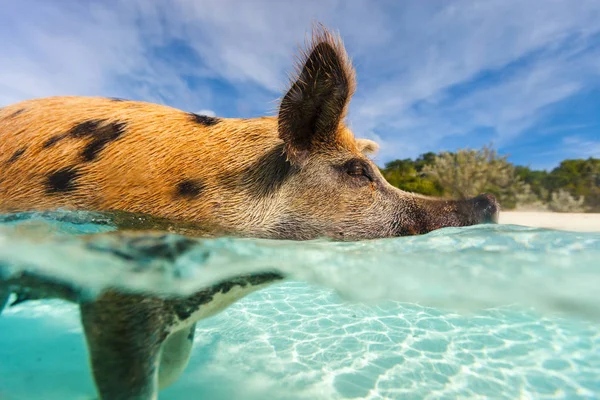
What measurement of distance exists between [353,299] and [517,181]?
43.3 feet

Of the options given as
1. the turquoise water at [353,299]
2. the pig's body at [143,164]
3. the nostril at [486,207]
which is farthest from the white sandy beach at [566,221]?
the pig's body at [143,164]

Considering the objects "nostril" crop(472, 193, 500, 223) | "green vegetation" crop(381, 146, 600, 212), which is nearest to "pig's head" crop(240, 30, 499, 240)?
"nostril" crop(472, 193, 500, 223)

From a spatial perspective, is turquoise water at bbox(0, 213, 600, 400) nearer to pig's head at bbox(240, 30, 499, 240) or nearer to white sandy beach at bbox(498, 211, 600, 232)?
pig's head at bbox(240, 30, 499, 240)

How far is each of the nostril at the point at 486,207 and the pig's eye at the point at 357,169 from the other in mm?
1034

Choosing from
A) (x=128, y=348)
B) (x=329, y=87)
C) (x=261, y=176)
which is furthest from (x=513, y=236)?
(x=128, y=348)

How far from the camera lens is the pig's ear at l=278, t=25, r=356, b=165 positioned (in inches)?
127

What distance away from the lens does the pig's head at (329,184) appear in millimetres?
3271

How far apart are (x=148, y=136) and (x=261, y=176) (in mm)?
1146

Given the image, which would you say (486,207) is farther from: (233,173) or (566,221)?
(566,221)

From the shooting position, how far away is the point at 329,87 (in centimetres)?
334

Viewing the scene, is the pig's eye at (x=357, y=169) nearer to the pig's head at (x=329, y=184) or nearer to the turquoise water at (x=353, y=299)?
the pig's head at (x=329, y=184)

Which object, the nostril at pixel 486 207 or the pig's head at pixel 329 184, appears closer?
the pig's head at pixel 329 184

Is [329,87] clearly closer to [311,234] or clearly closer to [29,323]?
[311,234]

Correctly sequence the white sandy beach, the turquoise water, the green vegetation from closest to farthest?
the turquoise water, the white sandy beach, the green vegetation
